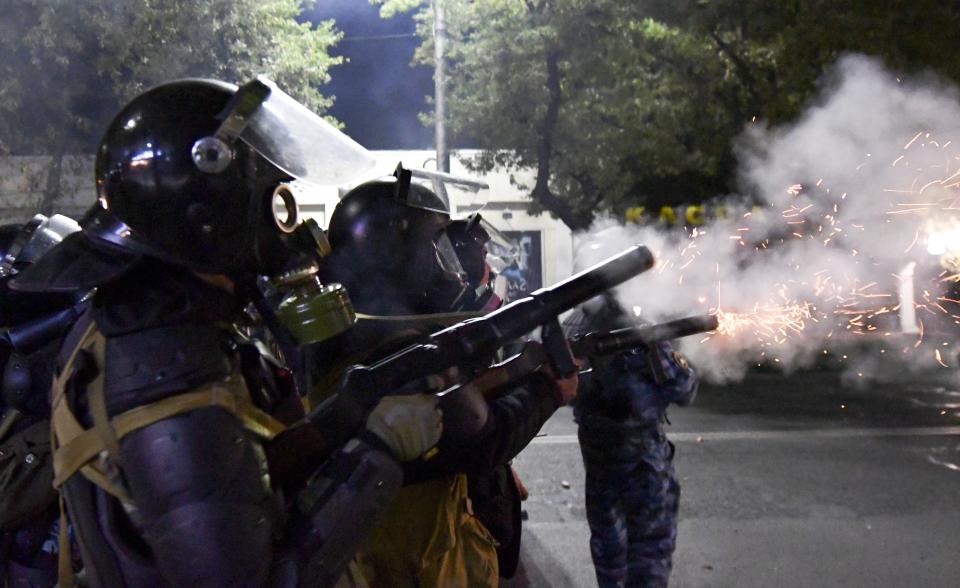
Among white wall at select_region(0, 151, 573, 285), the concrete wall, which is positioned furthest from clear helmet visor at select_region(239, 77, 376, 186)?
the concrete wall

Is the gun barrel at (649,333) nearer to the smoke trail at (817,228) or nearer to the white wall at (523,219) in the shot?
the smoke trail at (817,228)

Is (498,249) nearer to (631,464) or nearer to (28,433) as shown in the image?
(631,464)

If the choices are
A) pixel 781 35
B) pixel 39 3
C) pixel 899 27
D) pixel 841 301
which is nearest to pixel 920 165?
pixel 841 301

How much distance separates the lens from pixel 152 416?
1.41m

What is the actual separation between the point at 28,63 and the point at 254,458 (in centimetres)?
1210

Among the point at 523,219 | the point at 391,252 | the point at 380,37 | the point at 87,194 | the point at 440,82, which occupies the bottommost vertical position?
the point at 391,252

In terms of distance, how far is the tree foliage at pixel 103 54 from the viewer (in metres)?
11.1

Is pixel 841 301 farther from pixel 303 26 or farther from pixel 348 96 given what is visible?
pixel 348 96

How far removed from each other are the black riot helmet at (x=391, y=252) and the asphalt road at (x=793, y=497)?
1844mm

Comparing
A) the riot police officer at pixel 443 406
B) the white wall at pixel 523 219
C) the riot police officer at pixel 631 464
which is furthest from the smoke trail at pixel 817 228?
the white wall at pixel 523 219

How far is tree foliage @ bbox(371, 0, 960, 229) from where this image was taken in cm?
1127

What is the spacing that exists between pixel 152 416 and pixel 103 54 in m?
11.8

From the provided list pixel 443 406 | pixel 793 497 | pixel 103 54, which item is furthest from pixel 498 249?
pixel 103 54

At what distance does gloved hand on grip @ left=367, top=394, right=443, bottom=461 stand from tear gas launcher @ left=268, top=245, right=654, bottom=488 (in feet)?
0.10
